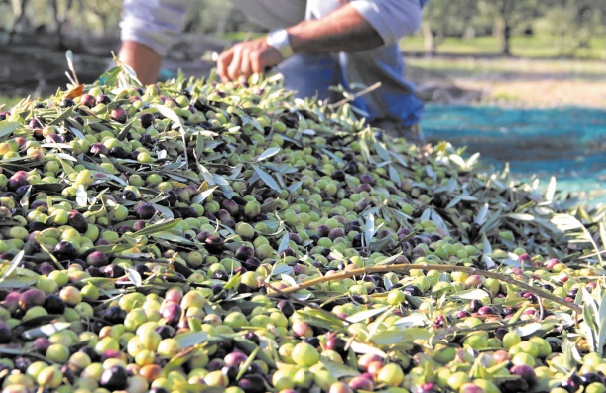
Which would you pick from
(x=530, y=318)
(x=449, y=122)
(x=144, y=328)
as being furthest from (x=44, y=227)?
(x=449, y=122)

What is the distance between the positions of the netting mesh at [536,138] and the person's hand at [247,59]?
150 centimetres

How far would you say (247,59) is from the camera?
251 centimetres

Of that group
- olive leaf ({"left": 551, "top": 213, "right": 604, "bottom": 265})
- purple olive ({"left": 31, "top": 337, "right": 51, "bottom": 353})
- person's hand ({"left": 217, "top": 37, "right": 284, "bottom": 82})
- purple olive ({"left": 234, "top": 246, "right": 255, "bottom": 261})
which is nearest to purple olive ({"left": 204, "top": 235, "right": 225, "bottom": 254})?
purple olive ({"left": 234, "top": 246, "right": 255, "bottom": 261})

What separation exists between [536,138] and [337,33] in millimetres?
2531

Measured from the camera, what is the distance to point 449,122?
5.62 m

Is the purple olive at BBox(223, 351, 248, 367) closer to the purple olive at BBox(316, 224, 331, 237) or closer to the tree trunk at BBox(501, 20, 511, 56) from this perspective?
the purple olive at BBox(316, 224, 331, 237)

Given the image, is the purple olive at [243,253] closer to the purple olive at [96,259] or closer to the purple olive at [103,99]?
the purple olive at [96,259]

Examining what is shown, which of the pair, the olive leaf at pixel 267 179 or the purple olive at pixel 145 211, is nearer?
the purple olive at pixel 145 211

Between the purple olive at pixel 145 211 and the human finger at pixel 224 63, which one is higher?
the human finger at pixel 224 63

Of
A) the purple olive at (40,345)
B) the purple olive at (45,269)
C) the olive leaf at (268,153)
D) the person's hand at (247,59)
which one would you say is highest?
the person's hand at (247,59)

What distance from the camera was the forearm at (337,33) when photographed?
104 inches

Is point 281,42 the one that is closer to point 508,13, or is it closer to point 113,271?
point 113,271

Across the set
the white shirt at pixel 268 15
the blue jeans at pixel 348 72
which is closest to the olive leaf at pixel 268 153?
the white shirt at pixel 268 15

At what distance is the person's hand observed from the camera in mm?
2494
